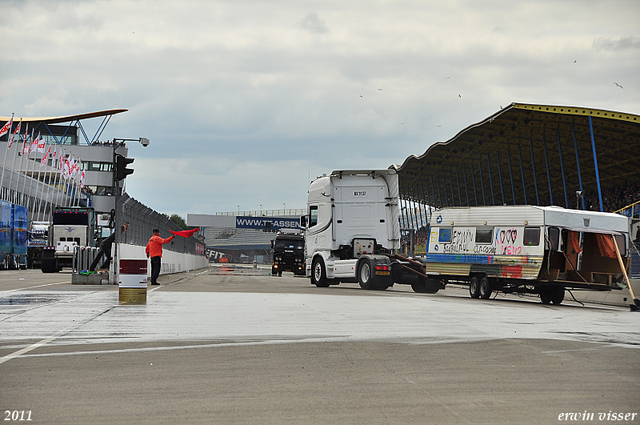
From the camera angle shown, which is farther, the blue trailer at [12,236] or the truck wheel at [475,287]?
the blue trailer at [12,236]

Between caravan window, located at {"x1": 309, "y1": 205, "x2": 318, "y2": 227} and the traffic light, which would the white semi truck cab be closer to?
caravan window, located at {"x1": 309, "y1": 205, "x2": 318, "y2": 227}

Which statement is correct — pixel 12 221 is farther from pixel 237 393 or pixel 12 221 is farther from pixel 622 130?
pixel 237 393

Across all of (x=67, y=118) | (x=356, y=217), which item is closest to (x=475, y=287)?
(x=356, y=217)

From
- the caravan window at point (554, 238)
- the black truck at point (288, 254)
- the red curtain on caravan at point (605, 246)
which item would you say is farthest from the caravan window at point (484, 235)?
the black truck at point (288, 254)

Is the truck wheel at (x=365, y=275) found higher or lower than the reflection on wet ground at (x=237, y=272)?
lower

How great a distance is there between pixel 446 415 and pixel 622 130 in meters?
36.2

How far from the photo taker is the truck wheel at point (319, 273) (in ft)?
95.9

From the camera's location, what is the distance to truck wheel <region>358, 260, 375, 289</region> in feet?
86.5

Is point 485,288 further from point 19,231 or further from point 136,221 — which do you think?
point 19,231

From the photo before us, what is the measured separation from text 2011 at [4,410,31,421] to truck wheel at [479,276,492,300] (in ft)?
60.4

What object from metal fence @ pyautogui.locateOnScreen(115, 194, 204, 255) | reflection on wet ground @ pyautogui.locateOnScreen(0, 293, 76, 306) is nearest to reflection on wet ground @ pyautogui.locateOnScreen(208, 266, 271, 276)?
metal fence @ pyautogui.locateOnScreen(115, 194, 204, 255)

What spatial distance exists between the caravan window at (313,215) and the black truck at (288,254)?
63.3ft

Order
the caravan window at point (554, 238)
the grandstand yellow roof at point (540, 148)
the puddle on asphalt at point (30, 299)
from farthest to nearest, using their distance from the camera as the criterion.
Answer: the grandstand yellow roof at point (540, 148)
the caravan window at point (554, 238)
the puddle on asphalt at point (30, 299)

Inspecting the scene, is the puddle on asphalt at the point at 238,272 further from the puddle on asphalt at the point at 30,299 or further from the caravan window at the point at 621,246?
the caravan window at the point at 621,246
